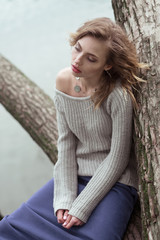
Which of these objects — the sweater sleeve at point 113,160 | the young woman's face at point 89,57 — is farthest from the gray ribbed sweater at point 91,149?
the young woman's face at point 89,57

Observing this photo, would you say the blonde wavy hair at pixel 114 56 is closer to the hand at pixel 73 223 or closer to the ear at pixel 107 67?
the ear at pixel 107 67

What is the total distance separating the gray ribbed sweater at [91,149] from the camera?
1280 millimetres

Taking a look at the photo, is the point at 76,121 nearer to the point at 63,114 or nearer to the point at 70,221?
the point at 63,114

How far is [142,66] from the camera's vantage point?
125cm

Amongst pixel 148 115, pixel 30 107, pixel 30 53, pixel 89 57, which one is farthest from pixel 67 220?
pixel 30 53

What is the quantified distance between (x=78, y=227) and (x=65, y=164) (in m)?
0.28

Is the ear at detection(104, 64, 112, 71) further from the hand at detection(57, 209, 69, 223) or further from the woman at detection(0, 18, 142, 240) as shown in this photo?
the hand at detection(57, 209, 69, 223)

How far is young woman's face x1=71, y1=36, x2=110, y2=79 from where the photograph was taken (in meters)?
1.20

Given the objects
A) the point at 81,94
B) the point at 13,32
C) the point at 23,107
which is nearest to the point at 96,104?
the point at 81,94

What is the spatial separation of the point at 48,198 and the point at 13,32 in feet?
6.84

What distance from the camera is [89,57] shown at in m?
1.22

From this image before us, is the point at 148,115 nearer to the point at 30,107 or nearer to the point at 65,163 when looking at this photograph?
the point at 65,163

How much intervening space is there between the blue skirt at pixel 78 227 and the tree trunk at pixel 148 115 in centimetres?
14

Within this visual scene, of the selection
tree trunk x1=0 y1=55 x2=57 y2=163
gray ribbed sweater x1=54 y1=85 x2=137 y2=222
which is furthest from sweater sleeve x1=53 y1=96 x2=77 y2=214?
tree trunk x1=0 y1=55 x2=57 y2=163
